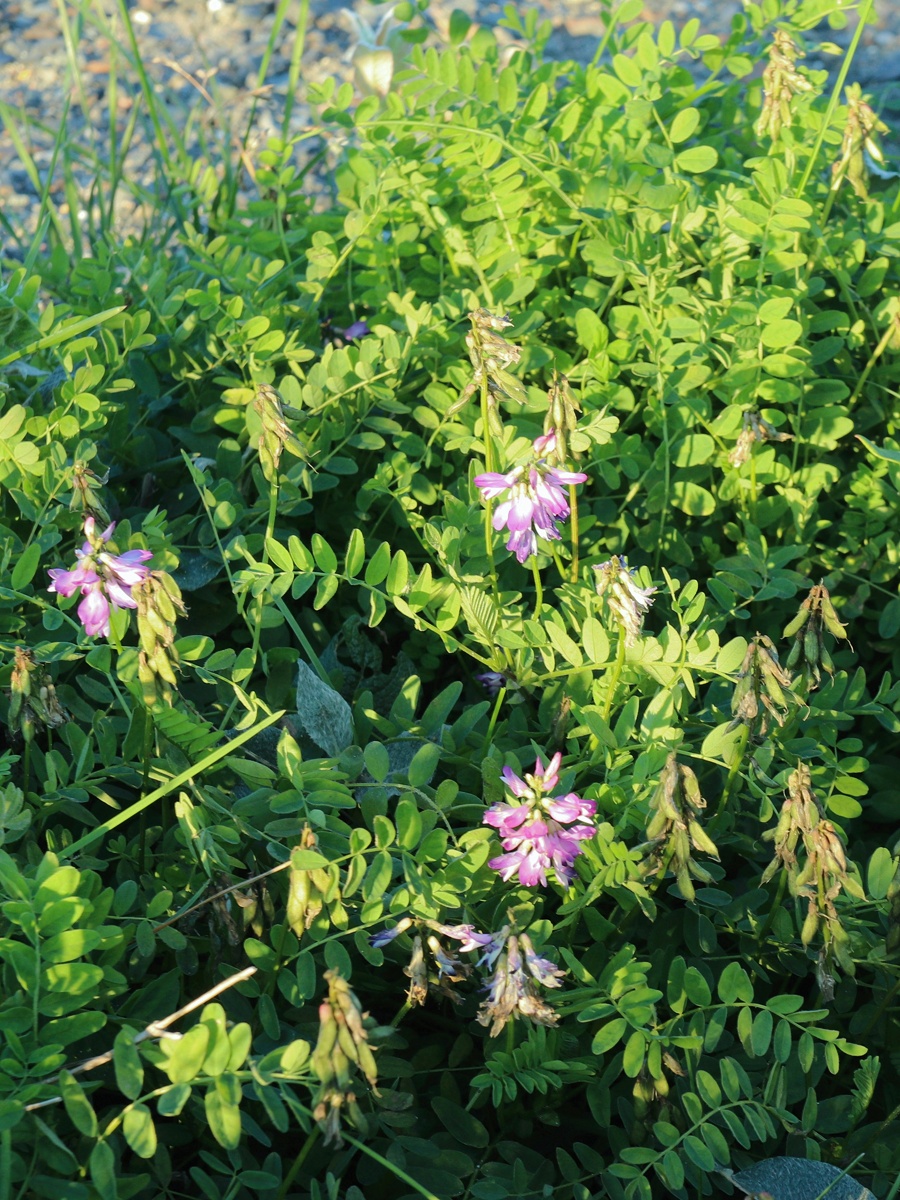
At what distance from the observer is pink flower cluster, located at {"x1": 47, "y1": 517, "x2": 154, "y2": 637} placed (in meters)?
1.55

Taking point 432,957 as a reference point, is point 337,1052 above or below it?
above

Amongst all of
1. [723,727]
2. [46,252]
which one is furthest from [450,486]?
[46,252]

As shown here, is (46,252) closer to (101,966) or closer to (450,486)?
(450,486)

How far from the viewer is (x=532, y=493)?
67.0 inches

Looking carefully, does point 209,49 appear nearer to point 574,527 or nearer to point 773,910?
point 574,527

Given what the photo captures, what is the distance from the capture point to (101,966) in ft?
5.09

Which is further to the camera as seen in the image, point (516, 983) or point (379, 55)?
point (379, 55)

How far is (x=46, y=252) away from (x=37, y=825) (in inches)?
102

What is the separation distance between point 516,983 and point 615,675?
46 cm

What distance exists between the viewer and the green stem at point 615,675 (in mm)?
1642

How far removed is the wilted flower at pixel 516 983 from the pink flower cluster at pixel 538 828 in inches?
4.5

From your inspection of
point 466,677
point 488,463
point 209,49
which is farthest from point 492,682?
point 209,49

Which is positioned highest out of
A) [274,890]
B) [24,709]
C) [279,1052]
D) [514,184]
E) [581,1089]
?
[514,184]

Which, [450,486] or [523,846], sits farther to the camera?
[450,486]
